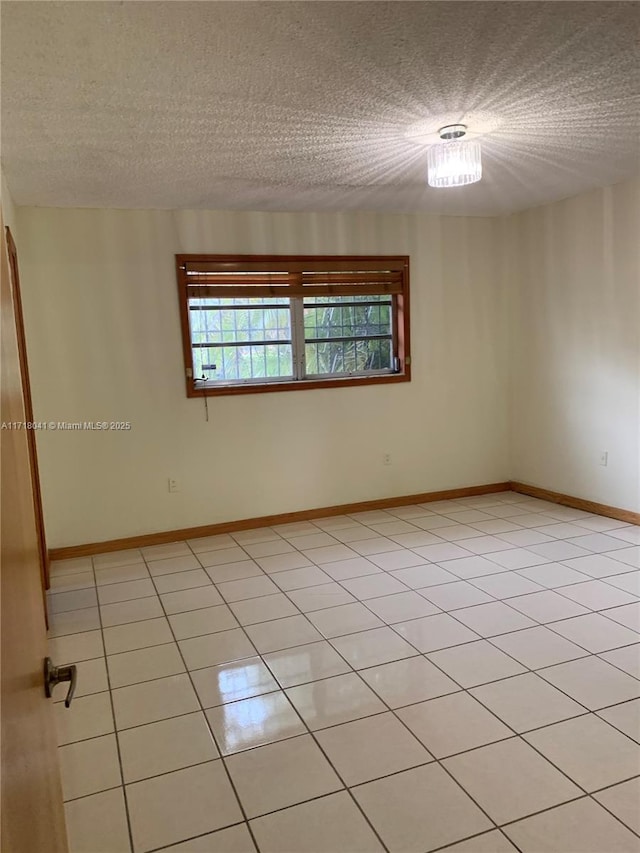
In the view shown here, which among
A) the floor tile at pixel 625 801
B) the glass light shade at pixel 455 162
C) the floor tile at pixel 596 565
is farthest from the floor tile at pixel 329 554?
the glass light shade at pixel 455 162

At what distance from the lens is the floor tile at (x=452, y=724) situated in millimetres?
2111

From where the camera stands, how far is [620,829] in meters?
1.72

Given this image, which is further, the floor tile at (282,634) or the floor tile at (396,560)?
the floor tile at (396,560)

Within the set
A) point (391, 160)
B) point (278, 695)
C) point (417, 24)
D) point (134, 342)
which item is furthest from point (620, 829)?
point (134, 342)

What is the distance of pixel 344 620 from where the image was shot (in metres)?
3.07

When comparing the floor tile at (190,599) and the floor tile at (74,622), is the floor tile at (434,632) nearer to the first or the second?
the floor tile at (190,599)

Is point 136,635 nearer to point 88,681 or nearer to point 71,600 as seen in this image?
point 88,681

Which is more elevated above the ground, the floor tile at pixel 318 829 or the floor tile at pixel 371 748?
the floor tile at pixel 371 748

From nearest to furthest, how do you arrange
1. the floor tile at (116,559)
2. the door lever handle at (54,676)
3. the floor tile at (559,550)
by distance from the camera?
the door lever handle at (54,676) < the floor tile at (559,550) < the floor tile at (116,559)

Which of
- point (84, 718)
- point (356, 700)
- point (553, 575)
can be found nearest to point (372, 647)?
point (356, 700)

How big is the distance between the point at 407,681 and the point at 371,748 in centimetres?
43

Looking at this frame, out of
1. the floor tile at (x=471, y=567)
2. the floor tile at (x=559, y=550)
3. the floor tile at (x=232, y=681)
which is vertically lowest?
the floor tile at (x=232, y=681)

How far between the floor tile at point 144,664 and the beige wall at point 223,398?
162 cm

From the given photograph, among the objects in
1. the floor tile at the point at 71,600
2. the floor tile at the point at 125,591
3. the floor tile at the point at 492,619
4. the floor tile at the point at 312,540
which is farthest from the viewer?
the floor tile at the point at 312,540
